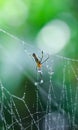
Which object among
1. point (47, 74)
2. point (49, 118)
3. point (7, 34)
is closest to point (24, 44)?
point (7, 34)

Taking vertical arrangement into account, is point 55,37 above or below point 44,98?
above

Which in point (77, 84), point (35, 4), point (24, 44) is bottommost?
point (77, 84)

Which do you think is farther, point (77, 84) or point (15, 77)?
point (77, 84)

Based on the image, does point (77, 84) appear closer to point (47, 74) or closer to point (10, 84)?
point (47, 74)

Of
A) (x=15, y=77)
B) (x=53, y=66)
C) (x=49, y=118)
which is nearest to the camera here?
(x=15, y=77)

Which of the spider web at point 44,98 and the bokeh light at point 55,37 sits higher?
the bokeh light at point 55,37

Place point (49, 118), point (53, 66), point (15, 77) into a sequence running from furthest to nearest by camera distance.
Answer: point (49, 118) → point (53, 66) → point (15, 77)

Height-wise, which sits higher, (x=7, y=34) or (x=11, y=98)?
(x=7, y=34)

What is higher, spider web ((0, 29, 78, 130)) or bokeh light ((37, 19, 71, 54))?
bokeh light ((37, 19, 71, 54))
